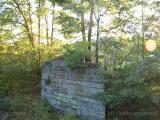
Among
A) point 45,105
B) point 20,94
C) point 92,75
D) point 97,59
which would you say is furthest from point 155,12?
point 20,94

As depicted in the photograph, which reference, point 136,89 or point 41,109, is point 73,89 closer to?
point 41,109

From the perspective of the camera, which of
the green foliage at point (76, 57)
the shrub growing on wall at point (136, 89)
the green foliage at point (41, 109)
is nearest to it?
the shrub growing on wall at point (136, 89)

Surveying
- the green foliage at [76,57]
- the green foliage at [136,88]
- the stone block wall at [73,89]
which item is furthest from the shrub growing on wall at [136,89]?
the green foliage at [76,57]

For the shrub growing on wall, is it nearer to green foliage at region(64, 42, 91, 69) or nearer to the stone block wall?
the stone block wall

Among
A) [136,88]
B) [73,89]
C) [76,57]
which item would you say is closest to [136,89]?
[136,88]

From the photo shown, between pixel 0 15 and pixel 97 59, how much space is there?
208 inches

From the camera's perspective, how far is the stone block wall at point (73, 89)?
8641 millimetres

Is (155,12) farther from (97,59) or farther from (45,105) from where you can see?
(45,105)

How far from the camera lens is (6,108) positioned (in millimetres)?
10406

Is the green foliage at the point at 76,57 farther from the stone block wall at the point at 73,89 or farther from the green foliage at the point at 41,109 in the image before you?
the green foliage at the point at 41,109

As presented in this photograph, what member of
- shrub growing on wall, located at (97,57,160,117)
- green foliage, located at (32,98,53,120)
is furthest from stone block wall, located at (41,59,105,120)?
shrub growing on wall, located at (97,57,160,117)

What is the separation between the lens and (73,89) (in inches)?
380

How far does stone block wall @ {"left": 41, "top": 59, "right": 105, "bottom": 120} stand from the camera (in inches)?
340

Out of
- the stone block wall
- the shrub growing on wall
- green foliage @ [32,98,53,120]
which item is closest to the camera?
the shrub growing on wall
